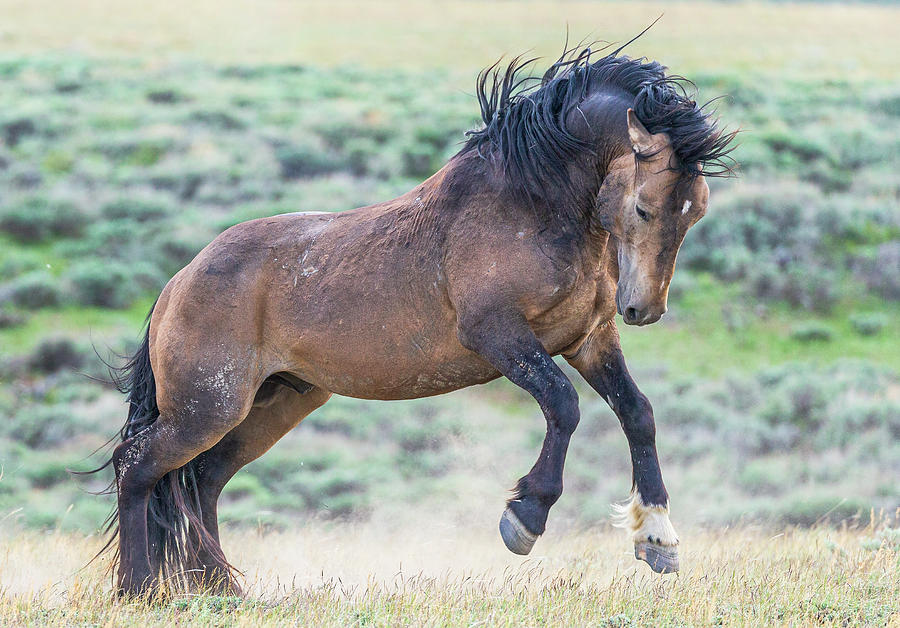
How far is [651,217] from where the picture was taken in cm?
504

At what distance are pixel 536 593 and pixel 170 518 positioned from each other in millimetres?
2512

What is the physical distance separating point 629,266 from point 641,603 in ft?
5.71

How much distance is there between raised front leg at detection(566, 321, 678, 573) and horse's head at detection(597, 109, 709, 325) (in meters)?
0.68

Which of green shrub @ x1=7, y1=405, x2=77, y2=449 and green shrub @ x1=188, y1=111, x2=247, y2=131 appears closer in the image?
green shrub @ x1=7, y1=405, x2=77, y2=449

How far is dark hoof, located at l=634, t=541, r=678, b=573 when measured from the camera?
538 cm

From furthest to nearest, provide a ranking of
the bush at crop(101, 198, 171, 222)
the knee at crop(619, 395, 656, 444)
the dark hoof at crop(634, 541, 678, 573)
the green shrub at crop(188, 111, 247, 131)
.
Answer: the green shrub at crop(188, 111, 247, 131)
the bush at crop(101, 198, 171, 222)
the knee at crop(619, 395, 656, 444)
the dark hoof at crop(634, 541, 678, 573)

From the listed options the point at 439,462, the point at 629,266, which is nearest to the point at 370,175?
the point at 439,462

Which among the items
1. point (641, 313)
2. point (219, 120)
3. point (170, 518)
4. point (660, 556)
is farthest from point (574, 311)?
point (219, 120)

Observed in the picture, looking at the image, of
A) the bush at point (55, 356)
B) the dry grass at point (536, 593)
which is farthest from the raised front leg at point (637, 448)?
the bush at point (55, 356)

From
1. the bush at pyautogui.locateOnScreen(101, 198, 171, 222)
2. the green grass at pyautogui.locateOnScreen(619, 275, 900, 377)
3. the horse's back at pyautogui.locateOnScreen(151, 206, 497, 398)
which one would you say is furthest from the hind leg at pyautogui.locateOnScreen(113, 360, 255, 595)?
the bush at pyautogui.locateOnScreen(101, 198, 171, 222)

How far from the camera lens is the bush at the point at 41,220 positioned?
20.3 meters

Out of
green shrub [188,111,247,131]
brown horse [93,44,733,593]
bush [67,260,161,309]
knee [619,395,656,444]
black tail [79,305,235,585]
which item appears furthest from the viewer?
green shrub [188,111,247,131]

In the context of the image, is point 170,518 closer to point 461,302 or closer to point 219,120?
point 461,302

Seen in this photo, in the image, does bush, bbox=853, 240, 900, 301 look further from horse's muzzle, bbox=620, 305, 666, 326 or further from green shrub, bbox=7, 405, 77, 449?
horse's muzzle, bbox=620, 305, 666, 326
